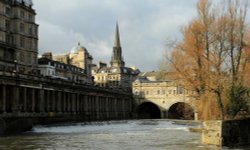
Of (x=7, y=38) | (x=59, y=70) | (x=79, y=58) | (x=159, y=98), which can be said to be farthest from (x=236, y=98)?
(x=79, y=58)

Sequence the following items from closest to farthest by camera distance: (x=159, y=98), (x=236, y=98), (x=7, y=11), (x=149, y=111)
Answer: (x=236, y=98) → (x=7, y=11) → (x=159, y=98) → (x=149, y=111)

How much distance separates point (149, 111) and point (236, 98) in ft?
427

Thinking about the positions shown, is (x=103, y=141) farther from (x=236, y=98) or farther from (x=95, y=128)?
(x=95, y=128)

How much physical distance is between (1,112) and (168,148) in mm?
38645

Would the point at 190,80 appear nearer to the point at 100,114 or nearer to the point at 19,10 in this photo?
the point at 19,10

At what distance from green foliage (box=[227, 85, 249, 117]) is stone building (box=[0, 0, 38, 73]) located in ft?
199

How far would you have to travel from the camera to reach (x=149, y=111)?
16238 centimetres

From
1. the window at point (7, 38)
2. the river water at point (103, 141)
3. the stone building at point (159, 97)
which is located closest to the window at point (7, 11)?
the window at point (7, 38)

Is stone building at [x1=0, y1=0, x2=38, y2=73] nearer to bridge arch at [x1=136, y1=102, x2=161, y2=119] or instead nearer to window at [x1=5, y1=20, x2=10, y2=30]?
window at [x1=5, y1=20, x2=10, y2=30]

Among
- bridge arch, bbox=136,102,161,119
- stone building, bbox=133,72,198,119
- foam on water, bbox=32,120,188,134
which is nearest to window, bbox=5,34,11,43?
foam on water, bbox=32,120,188,134

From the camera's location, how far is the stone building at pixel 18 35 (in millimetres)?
92738

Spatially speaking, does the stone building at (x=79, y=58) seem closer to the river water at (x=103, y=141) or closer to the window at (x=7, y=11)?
the window at (x=7, y=11)

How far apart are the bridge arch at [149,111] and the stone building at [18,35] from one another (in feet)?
193

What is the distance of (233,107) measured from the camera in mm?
32906
